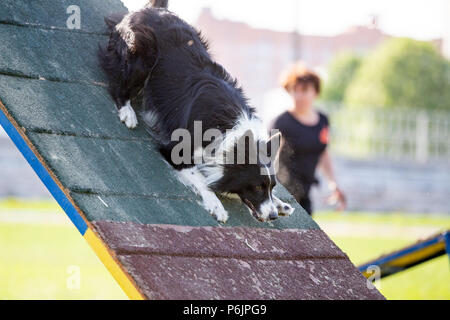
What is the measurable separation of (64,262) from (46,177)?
548cm

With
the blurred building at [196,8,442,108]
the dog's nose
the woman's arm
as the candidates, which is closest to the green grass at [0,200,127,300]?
the dog's nose

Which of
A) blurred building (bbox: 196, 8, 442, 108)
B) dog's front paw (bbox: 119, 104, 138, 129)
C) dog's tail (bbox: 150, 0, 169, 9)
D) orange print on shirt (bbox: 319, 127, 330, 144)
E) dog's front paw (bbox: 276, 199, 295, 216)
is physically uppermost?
blurred building (bbox: 196, 8, 442, 108)

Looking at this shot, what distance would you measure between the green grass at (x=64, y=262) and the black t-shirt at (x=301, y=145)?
1780 millimetres

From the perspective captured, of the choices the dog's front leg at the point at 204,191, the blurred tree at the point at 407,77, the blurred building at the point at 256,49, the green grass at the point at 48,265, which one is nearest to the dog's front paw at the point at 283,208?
the dog's front leg at the point at 204,191

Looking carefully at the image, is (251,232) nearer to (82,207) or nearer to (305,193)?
(82,207)

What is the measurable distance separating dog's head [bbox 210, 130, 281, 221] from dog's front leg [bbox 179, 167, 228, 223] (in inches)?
4.0

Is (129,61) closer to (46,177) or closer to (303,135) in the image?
(46,177)

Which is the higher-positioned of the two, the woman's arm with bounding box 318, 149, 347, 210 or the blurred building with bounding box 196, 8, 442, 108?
the blurred building with bounding box 196, 8, 442, 108

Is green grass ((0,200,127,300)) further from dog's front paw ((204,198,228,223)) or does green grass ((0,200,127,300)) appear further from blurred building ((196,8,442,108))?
blurred building ((196,8,442,108))

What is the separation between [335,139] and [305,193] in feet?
39.7

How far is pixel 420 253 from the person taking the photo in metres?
4.91

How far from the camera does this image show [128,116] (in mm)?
3887

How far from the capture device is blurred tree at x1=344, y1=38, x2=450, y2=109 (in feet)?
82.3

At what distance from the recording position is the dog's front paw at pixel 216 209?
11.6 feet
